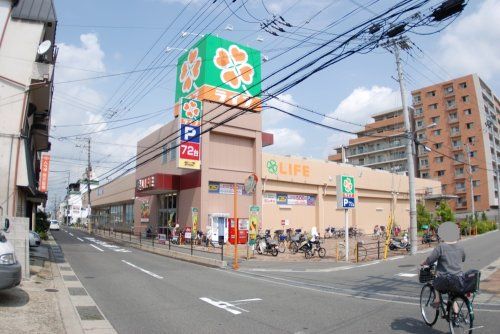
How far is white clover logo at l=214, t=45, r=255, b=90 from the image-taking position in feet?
113

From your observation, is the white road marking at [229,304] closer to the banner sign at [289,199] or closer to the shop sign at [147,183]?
the shop sign at [147,183]

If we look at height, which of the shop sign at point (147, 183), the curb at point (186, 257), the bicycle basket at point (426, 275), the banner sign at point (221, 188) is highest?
the shop sign at point (147, 183)

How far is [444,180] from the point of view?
2913 inches

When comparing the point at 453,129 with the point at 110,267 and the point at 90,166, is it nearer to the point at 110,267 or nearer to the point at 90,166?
the point at 90,166

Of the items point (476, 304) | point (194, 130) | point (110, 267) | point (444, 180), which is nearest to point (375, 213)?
point (194, 130)

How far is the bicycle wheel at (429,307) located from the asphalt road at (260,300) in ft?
0.49

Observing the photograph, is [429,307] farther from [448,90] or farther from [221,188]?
[448,90]

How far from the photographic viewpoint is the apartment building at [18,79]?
15.5m

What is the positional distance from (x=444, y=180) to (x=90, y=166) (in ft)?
189

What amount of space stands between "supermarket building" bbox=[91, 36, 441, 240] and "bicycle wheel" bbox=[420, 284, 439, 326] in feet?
66.7

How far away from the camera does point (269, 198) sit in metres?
36.3

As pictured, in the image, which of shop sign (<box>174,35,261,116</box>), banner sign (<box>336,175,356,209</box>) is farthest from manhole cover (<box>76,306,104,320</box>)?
shop sign (<box>174,35,261,116</box>)

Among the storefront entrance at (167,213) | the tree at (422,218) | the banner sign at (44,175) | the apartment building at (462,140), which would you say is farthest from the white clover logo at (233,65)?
the apartment building at (462,140)

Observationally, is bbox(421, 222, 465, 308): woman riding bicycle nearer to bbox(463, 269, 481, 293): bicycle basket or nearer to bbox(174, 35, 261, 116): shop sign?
bbox(463, 269, 481, 293): bicycle basket
